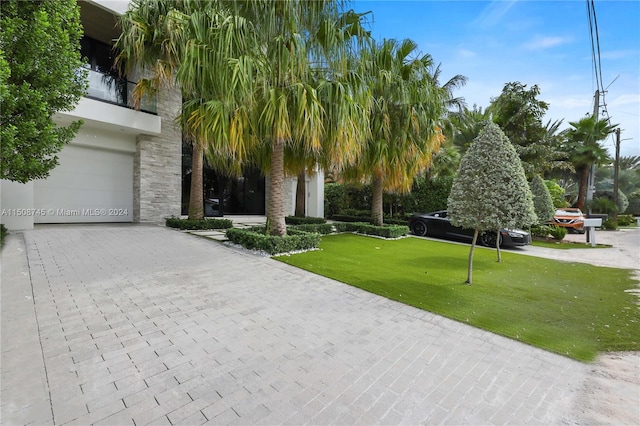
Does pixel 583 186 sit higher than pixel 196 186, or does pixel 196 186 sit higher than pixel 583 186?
pixel 583 186

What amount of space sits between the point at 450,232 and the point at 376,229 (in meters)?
3.23

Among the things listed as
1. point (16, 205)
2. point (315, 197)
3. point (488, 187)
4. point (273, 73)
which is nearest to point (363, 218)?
point (315, 197)

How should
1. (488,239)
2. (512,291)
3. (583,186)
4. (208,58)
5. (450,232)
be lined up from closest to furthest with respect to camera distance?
1. (512,291)
2. (208,58)
3. (488,239)
4. (450,232)
5. (583,186)

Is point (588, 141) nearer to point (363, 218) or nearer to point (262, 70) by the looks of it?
point (363, 218)

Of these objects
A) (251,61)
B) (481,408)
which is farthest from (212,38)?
(481,408)

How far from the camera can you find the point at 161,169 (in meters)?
13.4

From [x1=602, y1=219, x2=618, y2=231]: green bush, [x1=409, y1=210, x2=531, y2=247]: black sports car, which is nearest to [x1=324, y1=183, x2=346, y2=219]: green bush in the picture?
[x1=409, y1=210, x2=531, y2=247]: black sports car

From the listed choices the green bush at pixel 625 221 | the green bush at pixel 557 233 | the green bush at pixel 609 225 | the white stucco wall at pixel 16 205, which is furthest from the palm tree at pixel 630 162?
the white stucco wall at pixel 16 205

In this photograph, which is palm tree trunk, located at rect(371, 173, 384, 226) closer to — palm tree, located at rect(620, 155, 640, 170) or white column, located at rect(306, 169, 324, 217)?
white column, located at rect(306, 169, 324, 217)

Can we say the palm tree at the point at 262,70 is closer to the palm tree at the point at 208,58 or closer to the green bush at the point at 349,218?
the palm tree at the point at 208,58

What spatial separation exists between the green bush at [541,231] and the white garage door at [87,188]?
1886 centimetres

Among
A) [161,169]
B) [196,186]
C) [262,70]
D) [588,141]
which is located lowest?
[196,186]

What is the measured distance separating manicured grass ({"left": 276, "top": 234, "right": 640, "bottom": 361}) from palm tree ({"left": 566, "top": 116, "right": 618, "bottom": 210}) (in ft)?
70.4

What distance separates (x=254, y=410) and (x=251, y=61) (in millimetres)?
6894
